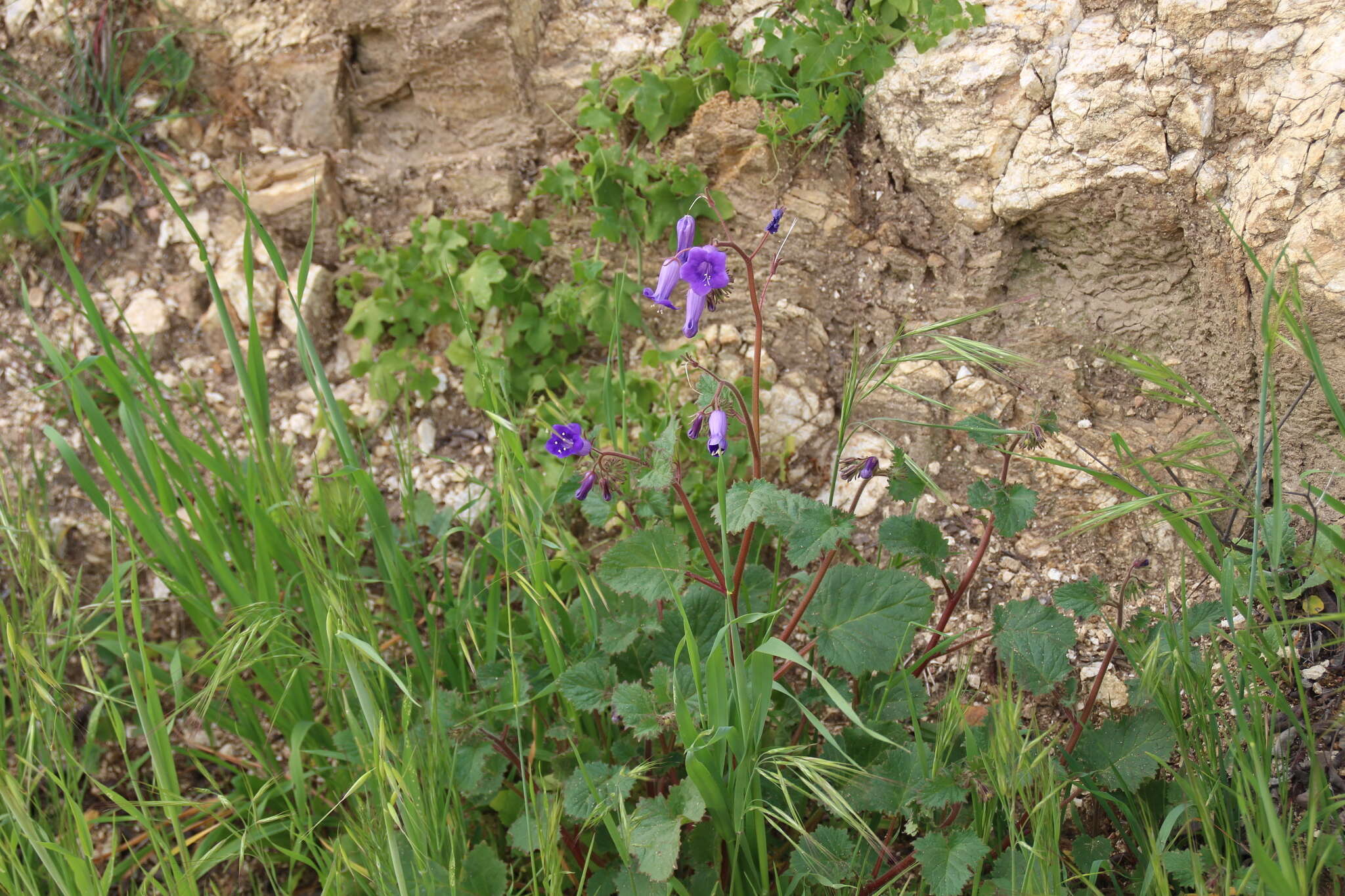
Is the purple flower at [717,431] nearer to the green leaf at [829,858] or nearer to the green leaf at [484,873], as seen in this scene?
the green leaf at [829,858]

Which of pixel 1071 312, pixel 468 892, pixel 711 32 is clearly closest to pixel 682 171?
pixel 711 32

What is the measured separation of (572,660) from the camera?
199 centimetres

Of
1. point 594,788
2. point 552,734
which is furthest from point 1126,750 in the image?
point 552,734

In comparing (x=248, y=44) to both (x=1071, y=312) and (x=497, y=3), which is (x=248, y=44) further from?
(x=1071, y=312)

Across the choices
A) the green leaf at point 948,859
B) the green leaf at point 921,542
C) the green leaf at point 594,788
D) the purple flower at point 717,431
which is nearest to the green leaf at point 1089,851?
the green leaf at point 948,859

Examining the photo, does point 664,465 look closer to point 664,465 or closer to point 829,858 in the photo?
point 664,465

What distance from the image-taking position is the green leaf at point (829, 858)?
164 cm

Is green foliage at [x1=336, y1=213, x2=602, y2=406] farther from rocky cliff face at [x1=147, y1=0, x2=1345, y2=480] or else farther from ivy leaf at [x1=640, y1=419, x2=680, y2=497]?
ivy leaf at [x1=640, y1=419, x2=680, y2=497]

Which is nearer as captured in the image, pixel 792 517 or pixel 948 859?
Answer: pixel 948 859

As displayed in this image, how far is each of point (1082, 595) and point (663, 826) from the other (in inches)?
33.5

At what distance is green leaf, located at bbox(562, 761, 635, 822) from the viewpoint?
170 cm

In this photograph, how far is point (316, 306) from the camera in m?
3.10

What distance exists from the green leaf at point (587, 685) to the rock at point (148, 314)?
2.06 metres

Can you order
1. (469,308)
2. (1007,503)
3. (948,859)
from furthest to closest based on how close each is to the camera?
(469,308)
(1007,503)
(948,859)
